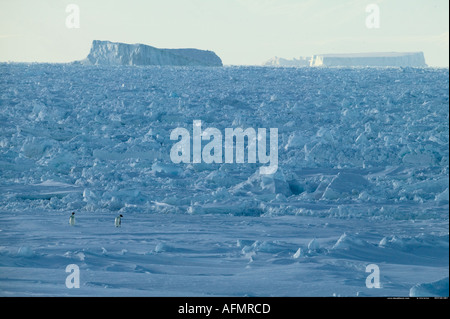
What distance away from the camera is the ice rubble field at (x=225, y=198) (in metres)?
3.93

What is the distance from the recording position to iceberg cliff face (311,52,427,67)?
37156 mm

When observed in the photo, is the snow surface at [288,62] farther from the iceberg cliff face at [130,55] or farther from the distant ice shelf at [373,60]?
the iceberg cliff face at [130,55]

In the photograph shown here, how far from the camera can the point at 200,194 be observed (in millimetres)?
6805

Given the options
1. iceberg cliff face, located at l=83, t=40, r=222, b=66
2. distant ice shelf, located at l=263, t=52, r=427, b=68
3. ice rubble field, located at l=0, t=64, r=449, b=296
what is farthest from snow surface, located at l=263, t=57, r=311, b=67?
ice rubble field, located at l=0, t=64, r=449, b=296

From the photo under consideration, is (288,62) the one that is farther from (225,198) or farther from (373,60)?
(225,198)

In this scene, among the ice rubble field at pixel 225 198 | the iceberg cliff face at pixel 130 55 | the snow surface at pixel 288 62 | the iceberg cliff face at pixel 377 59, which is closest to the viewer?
the ice rubble field at pixel 225 198

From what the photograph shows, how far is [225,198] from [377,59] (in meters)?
34.0

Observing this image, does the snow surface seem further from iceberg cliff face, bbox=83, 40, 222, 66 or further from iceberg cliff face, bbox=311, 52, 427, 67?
iceberg cliff face, bbox=83, 40, 222, 66

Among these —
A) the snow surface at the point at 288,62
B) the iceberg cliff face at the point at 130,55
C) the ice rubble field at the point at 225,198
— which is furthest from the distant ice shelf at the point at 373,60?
the ice rubble field at the point at 225,198

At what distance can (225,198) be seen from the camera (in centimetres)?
663

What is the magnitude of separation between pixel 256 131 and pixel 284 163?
247cm

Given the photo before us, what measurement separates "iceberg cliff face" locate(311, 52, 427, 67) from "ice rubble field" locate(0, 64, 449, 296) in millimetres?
23896

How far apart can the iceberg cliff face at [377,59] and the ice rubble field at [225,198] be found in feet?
78.4
